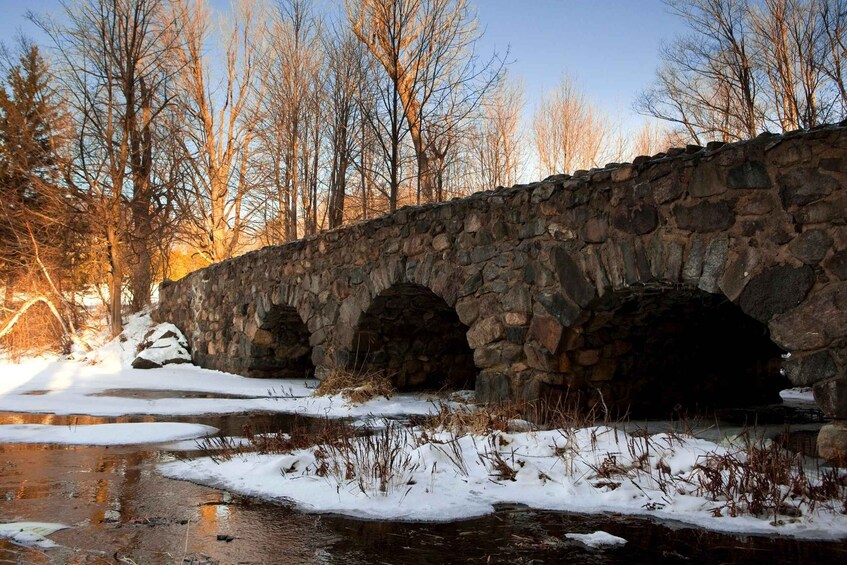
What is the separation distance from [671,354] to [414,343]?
3.68 m

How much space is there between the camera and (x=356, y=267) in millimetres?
9000

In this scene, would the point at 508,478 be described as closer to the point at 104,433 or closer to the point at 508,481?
the point at 508,481

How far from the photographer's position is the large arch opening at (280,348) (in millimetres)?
11531

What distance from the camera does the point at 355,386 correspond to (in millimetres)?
8477

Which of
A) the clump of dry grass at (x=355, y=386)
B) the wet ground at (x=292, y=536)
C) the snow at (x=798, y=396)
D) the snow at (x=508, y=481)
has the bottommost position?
the wet ground at (x=292, y=536)

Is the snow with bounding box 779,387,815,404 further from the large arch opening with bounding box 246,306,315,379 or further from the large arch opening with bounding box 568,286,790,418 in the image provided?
the large arch opening with bounding box 246,306,315,379

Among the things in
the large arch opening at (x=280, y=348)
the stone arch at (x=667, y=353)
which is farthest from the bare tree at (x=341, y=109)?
the stone arch at (x=667, y=353)

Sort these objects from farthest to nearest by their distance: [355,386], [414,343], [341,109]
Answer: [341,109]
[414,343]
[355,386]

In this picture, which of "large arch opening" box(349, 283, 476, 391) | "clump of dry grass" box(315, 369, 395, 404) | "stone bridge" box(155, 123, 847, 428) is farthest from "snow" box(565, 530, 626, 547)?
"large arch opening" box(349, 283, 476, 391)

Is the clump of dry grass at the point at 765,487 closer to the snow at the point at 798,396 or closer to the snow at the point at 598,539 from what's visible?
the snow at the point at 598,539

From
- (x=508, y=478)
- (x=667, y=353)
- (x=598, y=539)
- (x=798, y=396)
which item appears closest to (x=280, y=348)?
(x=667, y=353)

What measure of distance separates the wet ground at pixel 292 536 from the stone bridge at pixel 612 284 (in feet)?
6.51

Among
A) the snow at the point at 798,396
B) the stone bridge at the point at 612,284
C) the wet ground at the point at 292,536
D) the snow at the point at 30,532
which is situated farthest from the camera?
the snow at the point at 798,396

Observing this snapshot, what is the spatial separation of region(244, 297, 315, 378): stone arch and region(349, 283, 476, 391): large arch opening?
2232 mm
